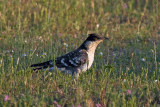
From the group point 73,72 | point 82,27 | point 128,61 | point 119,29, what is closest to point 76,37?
point 82,27

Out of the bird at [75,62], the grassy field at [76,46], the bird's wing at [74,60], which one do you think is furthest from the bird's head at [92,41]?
the grassy field at [76,46]

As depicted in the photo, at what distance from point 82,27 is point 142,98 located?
6187mm

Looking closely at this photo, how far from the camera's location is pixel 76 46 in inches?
343

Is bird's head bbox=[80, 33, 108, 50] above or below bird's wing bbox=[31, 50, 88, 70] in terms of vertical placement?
above

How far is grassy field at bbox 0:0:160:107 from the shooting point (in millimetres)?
4746

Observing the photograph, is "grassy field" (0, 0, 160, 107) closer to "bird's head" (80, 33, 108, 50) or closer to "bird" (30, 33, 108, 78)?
"bird" (30, 33, 108, 78)

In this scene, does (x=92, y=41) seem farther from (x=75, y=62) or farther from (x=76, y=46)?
(x=76, y=46)

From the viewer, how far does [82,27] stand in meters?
10.7

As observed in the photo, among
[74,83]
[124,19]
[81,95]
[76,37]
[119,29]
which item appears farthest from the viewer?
[124,19]

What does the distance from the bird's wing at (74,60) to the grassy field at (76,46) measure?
265mm

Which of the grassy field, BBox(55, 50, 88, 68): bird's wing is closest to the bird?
BBox(55, 50, 88, 68): bird's wing

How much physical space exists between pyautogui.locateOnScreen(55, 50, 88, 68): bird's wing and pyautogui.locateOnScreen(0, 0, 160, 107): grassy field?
26 cm

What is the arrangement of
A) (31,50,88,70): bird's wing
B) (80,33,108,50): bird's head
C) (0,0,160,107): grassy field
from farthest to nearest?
(80,33,108,50): bird's head < (31,50,88,70): bird's wing < (0,0,160,107): grassy field

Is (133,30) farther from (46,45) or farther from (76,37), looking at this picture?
(46,45)
